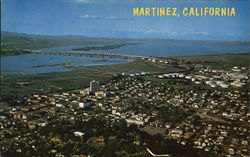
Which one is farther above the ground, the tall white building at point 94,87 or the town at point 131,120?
the tall white building at point 94,87

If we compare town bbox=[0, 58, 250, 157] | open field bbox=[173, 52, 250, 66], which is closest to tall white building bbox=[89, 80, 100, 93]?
town bbox=[0, 58, 250, 157]

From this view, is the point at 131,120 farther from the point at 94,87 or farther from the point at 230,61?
the point at 230,61

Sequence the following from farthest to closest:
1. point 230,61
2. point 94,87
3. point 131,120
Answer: point 230,61
point 94,87
point 131,120

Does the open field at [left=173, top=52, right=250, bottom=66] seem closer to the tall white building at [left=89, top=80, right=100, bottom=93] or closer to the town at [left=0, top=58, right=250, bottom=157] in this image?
the town at [left=0, top=58, right=250, bottom=157]

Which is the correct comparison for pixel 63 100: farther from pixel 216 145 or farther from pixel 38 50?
pixel 38 50

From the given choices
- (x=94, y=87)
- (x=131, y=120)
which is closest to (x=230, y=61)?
(x=94, y=87)

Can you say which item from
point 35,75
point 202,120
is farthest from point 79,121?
point 35,75

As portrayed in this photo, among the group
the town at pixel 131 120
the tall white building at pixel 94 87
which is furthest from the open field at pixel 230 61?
the tall white building at pixel 94 87

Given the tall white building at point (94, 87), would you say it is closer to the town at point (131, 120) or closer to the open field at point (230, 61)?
the town at point (131, 120)
